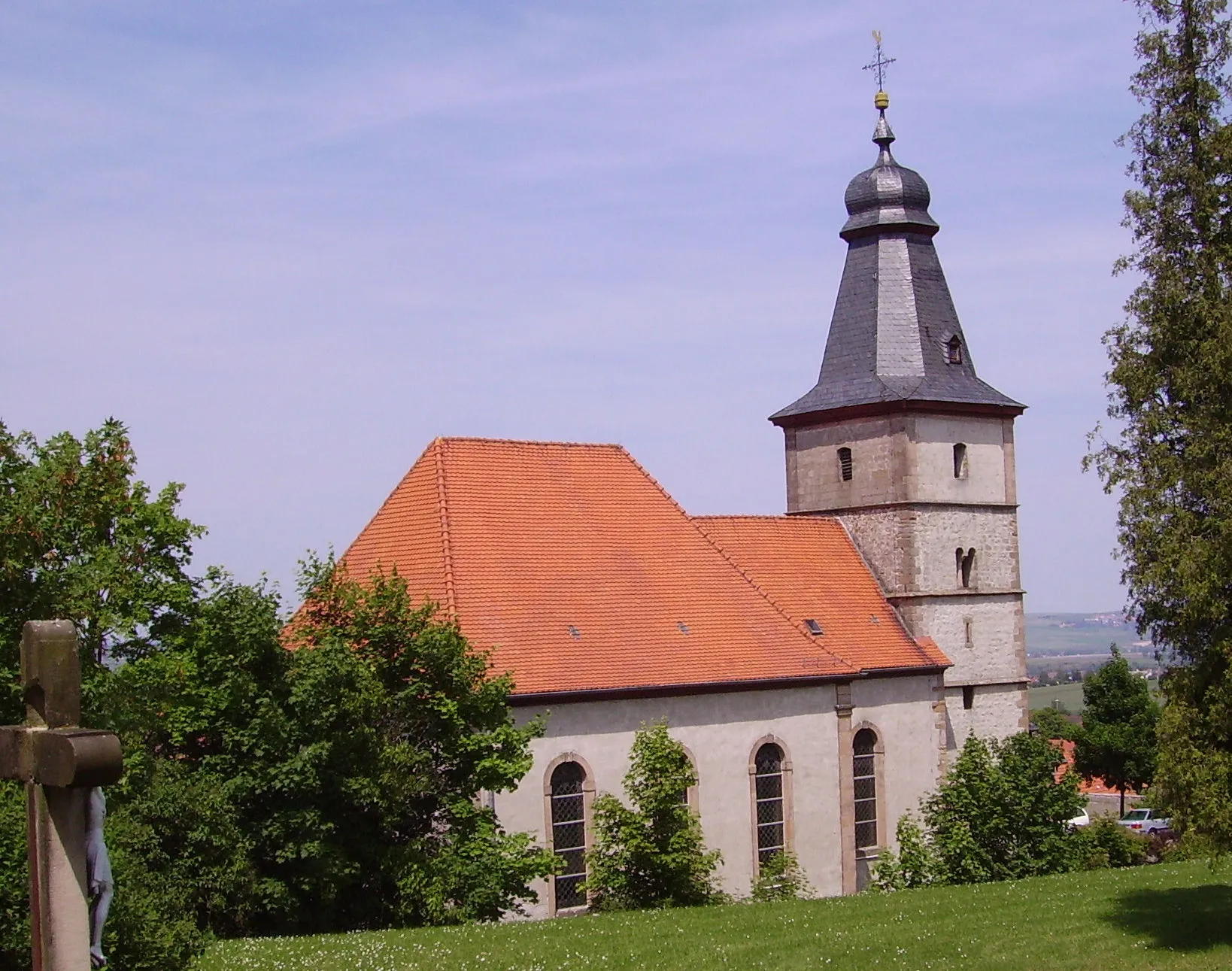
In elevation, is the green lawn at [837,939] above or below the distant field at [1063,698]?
above

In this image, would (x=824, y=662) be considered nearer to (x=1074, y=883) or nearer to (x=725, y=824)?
(x=725, y=824)

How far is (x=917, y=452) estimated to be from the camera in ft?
113

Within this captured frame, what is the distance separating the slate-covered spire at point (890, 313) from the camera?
34.9 m

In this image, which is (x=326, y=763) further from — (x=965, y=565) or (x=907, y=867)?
(x=965, y=565)

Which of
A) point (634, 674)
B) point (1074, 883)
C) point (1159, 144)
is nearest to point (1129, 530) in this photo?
point (1159, 144)

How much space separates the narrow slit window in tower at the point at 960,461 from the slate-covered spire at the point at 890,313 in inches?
35.3

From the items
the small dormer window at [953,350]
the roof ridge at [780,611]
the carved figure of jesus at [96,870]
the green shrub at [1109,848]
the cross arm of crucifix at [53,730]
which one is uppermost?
the small dormer window at [953,350]

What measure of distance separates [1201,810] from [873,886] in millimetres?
10602

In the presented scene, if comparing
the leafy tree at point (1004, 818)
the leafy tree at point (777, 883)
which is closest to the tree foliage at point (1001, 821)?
the leafy tree at point (1004, 818)

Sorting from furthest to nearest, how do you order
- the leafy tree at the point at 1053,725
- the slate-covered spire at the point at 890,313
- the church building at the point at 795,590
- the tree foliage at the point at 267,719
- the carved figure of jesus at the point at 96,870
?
the leafy tree at the point at 1053,725 → the slate-covered spire at the point at 890,313 → the church building at the point at 795,590 → the tree foliage at the point at 267,719 → the carved figure of jesus at the point at 96,870

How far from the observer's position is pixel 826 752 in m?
30.0

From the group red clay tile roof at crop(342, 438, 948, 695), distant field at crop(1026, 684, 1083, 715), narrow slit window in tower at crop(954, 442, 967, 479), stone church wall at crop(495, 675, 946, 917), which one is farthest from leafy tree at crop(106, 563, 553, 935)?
distant field at crop(1026, 684, 1083, 715)

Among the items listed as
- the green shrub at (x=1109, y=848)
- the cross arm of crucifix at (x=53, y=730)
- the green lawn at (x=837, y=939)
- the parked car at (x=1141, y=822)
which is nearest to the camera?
the cross arm of crucifix at (x=53, y=730)

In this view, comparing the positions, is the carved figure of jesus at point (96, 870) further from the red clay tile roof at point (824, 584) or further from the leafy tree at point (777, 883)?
the red clay tile roof at point (824, 584)
